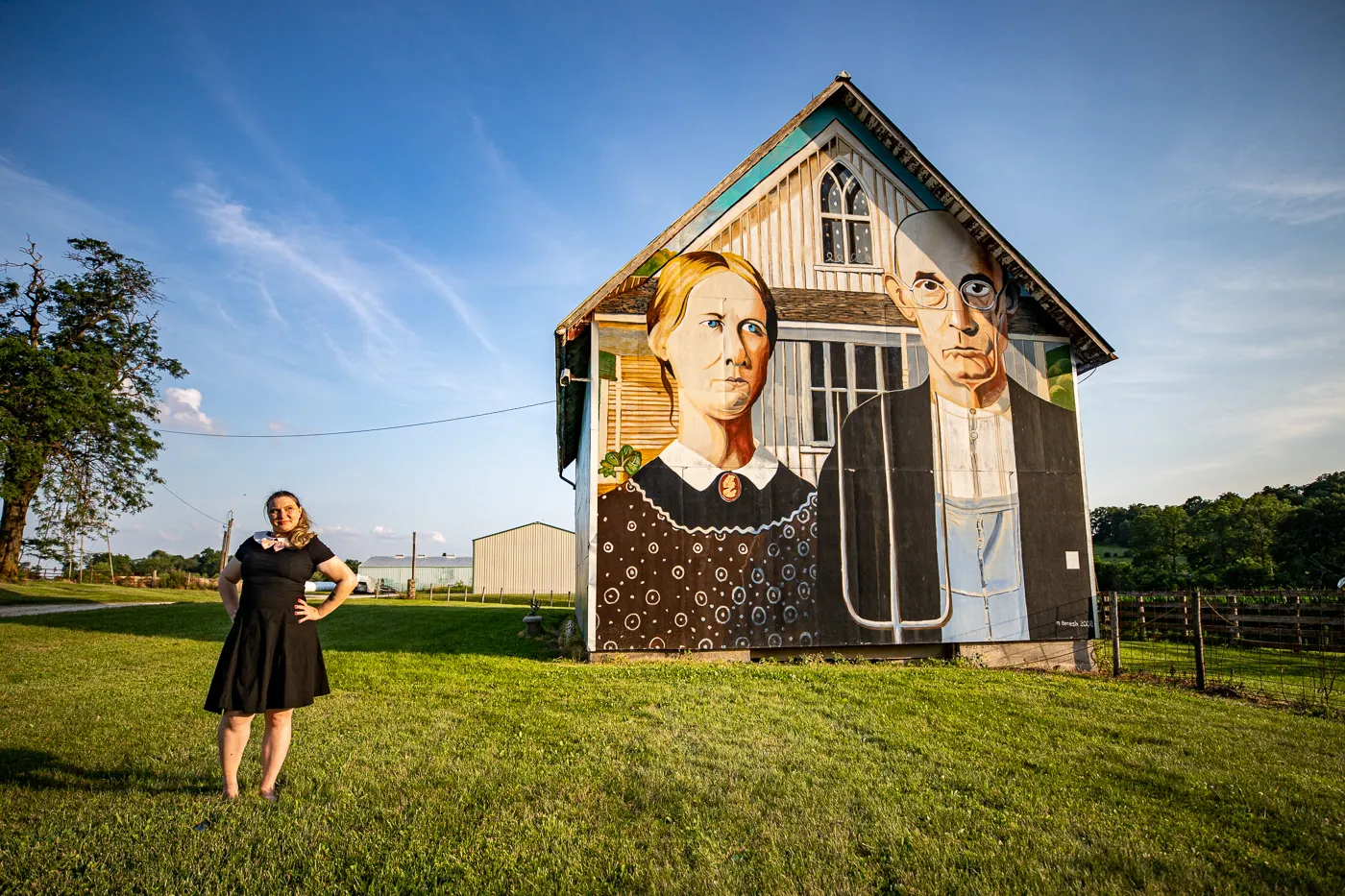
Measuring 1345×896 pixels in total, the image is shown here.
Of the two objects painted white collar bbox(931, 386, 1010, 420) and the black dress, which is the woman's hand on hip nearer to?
the black dress

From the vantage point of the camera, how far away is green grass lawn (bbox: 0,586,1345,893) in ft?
13.6

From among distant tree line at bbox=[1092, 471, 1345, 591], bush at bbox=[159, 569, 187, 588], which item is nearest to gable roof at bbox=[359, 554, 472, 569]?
bush at bbox=[159, 569, 187, 588]

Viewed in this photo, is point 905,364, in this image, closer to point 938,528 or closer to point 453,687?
point 938,528

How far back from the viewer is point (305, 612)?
5246 mm

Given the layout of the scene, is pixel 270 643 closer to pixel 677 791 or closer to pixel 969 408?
pixel 677 791

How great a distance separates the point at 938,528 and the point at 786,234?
591 cm

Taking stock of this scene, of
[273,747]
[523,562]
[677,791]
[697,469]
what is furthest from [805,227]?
[523,562]

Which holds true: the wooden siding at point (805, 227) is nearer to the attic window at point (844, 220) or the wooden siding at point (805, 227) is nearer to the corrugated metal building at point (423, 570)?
the attic window at point (844, 220)

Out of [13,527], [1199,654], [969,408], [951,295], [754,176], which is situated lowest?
[1199,654]

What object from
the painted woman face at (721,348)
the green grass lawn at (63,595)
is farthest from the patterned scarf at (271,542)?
the green grass lawn at (63,595)

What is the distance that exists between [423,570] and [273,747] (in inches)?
2283

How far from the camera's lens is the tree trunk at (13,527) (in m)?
29.2

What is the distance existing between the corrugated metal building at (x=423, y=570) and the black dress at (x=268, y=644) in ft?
178

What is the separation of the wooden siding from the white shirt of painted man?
2.94 metres
